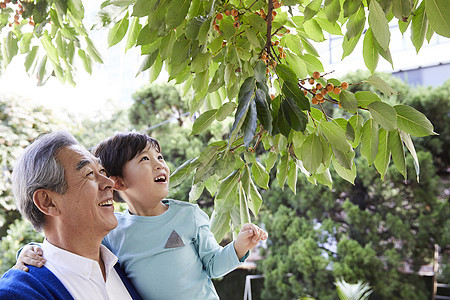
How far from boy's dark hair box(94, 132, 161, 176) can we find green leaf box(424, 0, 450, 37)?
82cm

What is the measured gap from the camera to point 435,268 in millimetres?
5027

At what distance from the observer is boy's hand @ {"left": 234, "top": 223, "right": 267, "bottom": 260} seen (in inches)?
47.1

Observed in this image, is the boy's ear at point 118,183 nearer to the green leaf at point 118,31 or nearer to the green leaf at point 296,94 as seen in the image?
the green leaf at point 118,31

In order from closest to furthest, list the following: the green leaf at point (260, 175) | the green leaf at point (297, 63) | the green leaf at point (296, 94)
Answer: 1. the green leaf at point (296, 94)
2. the green leaf at point (297, 63)
3. the green leaf at point (260, 175)

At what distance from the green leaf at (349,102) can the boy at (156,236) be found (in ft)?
1.37

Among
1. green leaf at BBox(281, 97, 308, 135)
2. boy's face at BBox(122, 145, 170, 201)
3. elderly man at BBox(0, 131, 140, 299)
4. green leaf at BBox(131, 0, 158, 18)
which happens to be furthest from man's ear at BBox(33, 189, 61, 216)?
green leaf at BBox(281, 97, 308, 135)

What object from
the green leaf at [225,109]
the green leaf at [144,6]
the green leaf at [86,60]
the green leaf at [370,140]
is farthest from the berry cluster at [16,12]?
the green leaf at [370,140]

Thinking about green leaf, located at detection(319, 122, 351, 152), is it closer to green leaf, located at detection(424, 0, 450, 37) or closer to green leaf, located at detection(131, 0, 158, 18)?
green leaf, located at detection(424, 0, 450, 37)

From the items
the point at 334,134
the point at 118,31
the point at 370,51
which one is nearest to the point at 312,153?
the point at 334,134

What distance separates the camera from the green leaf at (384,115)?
0.93 metres

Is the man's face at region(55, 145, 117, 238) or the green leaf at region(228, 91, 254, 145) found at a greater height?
the green leaf at region(228, 91, 254, 145)

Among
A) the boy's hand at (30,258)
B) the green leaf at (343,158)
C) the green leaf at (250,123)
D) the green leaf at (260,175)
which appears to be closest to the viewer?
the green leaf at (250,123)

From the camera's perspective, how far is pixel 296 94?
2.87 feet

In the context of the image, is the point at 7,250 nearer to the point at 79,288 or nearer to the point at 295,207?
the point at 295,207
